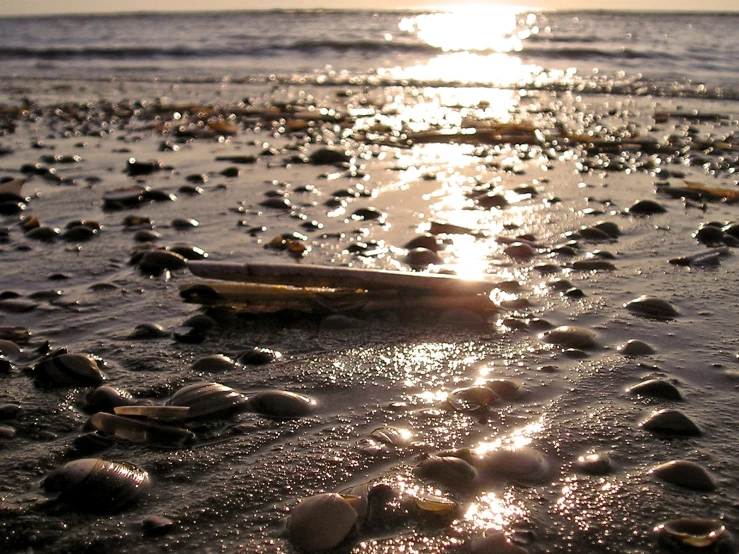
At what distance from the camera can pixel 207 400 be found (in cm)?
239

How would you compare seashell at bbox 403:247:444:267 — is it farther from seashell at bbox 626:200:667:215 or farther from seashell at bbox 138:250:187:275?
seashell at bbox 626:200:667:215

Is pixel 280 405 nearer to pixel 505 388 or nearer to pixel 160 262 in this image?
pixel 505 388

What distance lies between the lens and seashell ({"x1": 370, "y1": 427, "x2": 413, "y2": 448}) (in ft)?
7.31

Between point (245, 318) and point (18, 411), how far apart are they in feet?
3.48

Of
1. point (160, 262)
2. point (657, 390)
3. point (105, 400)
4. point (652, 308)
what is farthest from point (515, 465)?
point (160, 262)

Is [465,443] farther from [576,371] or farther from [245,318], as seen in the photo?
[245,318]

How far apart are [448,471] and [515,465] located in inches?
7.6

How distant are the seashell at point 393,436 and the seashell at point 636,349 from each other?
1066 millimetres

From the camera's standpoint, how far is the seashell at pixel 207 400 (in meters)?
2.37

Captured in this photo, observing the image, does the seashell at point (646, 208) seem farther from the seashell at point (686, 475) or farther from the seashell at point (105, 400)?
the seashell at point (105, 400)

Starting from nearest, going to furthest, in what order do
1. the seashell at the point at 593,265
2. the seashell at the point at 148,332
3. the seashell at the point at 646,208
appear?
the seashell at the point at 148,332 → the seashell at the point at 593,265 → the seashell at the point at 646,208

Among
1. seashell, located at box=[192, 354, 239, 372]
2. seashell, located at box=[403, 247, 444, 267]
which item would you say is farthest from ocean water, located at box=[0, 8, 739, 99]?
seashell, located at box=[192, 354, 239, 372]

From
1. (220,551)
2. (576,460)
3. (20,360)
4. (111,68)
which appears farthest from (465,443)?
(111,68)

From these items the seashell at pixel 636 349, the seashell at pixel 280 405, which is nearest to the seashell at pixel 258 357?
the seashell at pixel 280 405
